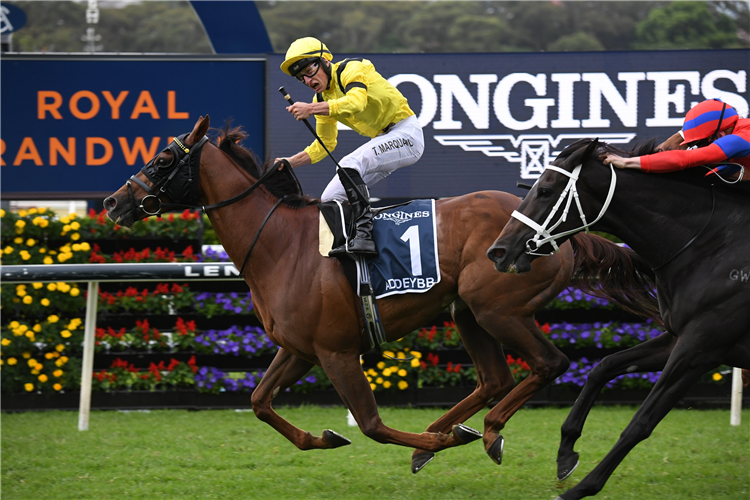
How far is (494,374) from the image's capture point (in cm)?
454

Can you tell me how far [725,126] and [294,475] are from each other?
2.97 m

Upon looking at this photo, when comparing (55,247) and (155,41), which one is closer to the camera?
(55,247)

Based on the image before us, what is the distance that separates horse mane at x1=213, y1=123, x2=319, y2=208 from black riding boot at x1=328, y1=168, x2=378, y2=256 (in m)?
0.29

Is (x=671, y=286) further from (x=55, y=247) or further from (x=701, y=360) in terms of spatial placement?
(x=55, y=247)

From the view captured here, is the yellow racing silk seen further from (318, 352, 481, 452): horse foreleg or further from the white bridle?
(318, 352, 481, 452): horse foreleg

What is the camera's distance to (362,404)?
4094 mm

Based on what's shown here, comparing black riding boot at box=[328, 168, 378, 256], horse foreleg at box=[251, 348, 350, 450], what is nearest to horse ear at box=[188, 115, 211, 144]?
black riding boot at box=[328, 168, 378, 256]

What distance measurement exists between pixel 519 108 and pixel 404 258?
2.78 meters

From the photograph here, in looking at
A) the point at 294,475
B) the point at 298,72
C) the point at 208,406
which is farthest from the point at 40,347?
the point at 298,72

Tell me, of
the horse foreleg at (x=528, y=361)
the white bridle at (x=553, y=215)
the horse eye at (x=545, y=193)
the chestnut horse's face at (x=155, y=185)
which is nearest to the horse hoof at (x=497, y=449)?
the horse foreleg at (x=528, y=361)

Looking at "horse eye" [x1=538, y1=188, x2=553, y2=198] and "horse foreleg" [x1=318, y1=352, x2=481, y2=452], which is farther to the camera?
"horse foreleg" [x1=318, y1=352, x2=481, y2=452]

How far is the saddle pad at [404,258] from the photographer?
4188mm

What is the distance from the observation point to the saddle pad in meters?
4.19

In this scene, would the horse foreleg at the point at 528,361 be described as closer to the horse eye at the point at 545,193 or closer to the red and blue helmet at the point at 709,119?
the horse eye at the point at 545,193
